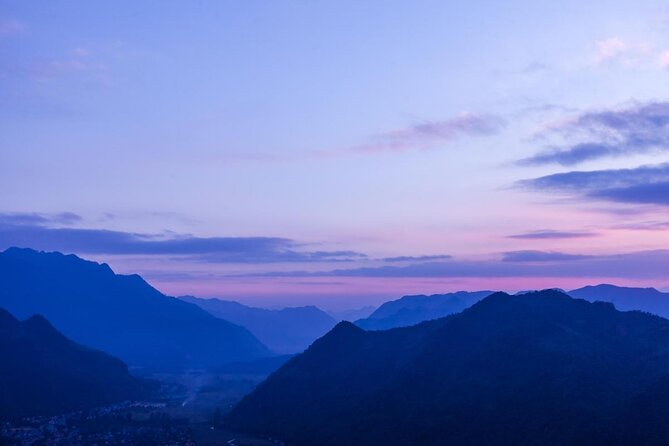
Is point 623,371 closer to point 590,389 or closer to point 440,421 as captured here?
point 590,389

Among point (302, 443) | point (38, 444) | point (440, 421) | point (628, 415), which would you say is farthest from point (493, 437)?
point (38, 444)

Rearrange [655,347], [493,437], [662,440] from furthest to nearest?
[655,347], [493,437], [662,440]

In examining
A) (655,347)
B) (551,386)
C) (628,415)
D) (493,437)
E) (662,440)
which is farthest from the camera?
(655,347)

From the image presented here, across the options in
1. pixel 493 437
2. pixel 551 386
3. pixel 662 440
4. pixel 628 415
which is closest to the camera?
pixel 662 440

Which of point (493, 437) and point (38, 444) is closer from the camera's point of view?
point (493, 437)

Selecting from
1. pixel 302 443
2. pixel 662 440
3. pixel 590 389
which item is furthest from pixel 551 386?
pixel 302 443

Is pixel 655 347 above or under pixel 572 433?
above

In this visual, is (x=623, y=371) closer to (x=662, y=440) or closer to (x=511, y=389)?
(x=511, y=389)

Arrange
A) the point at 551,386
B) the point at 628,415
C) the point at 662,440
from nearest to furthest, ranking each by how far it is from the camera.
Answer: the point at 662,440 → the point at 628,415 → the point at 551,386

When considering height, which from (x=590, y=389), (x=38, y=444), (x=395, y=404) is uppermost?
(x=590, y=389)
